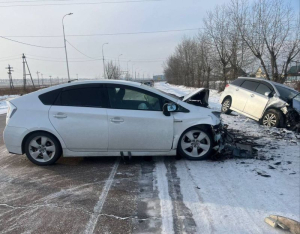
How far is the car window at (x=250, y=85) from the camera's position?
31.8 feet

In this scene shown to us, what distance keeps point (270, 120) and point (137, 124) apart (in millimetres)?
5860

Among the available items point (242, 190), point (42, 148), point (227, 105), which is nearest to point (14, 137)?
point (42, 148)

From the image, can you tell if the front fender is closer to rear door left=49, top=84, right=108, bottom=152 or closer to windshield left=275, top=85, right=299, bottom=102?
rear door left=49, top=84, right=108, bottom=152

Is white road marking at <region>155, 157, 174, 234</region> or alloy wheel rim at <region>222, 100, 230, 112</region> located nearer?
white road marking at <region>155, 157, 174, 234</region>

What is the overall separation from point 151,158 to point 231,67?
83.4ft

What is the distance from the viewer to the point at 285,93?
29.0ft

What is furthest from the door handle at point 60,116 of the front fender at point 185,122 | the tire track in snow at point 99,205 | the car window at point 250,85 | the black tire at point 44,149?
the car window at point 250,85

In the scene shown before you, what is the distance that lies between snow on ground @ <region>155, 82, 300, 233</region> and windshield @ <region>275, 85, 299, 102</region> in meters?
3.40

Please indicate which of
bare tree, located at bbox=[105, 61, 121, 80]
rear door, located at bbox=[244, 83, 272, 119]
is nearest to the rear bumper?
rear door, located at bbox=[244, 83, 272, 119]

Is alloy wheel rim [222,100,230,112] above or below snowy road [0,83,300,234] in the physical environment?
above

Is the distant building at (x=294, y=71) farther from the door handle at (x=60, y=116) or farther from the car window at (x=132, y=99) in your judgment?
the door handle at (x=60, y=116)

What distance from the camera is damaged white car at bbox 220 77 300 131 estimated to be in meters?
8.24

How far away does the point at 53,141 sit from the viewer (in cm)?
472

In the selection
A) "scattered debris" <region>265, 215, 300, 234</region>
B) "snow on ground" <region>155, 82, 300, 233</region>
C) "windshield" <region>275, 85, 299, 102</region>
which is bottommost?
"snow on ground" <region>155, 82, 300, 233</region>
